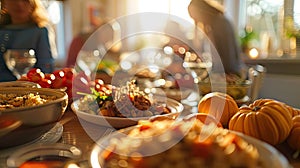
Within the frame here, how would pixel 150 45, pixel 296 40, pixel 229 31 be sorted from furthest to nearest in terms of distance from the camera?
pixel 150 45
pixel 296 40
pixel 229 31

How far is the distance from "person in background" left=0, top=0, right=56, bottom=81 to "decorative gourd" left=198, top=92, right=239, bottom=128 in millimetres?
1308

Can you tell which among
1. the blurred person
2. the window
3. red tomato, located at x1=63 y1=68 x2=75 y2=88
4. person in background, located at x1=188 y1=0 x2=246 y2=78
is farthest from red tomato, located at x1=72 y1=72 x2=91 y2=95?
the window

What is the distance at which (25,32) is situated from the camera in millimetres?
2033

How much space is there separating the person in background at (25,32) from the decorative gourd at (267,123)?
4.76ft

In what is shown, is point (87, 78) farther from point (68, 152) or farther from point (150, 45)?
point (150, 45)

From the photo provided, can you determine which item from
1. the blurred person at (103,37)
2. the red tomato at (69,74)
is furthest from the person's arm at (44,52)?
the blurred person at (103,37)

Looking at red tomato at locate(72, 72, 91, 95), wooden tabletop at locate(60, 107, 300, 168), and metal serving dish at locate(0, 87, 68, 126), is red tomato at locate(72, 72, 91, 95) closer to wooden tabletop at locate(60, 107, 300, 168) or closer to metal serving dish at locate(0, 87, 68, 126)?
wooden tabletop at locate(60, 107, 300, 168)

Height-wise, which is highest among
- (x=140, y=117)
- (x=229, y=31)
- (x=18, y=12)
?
(x=18, y=12)

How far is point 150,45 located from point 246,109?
2.93m

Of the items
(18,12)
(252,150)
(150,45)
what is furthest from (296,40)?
(252,150)

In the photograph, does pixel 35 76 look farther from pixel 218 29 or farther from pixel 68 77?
pixel 218 29

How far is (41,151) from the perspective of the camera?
568mm

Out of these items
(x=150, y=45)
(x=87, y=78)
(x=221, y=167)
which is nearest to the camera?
(x=221, y=167)

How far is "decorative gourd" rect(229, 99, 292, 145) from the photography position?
729mm
